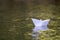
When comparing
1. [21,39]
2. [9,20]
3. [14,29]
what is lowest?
[21,39]

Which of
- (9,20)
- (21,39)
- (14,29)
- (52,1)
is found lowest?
(21,39)

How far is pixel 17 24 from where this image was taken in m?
1.27

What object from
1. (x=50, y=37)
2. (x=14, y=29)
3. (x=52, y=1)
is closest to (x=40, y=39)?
(x=50, y=37)

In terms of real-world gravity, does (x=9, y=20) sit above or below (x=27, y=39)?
above

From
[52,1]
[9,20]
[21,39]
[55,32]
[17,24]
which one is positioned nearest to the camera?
[21,39]

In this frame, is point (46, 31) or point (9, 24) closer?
point (46, 31)

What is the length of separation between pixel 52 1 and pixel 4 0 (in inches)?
23.0

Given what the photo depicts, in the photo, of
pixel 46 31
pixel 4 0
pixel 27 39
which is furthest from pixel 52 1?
pixel 27 39

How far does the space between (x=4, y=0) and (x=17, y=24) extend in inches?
45.0

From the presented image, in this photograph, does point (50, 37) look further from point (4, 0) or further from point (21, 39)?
point (4, 0)

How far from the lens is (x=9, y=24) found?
1267 mm

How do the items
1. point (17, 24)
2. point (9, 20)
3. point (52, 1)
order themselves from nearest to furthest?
point (17, 24) → point (9, 20) → point (52, 1)

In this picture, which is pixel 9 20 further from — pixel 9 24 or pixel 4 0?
pixel 4 0

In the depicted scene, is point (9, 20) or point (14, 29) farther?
point (9, 20)
